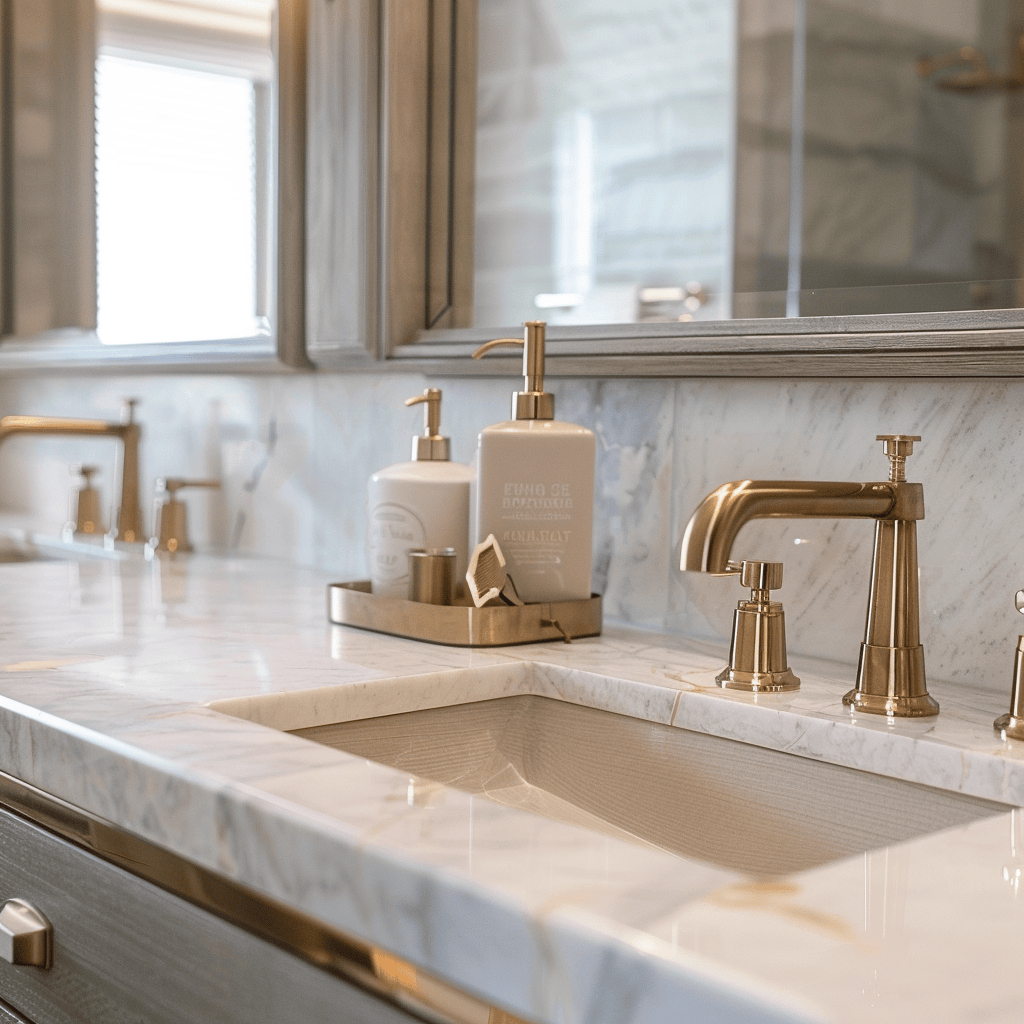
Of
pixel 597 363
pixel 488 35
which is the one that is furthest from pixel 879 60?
pixel 597 363

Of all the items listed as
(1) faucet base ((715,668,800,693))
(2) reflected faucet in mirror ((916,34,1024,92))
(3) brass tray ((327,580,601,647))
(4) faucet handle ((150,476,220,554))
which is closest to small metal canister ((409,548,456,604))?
(3) brass tray ((327,580,601,647))

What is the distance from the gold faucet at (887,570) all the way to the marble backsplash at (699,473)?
10 cm

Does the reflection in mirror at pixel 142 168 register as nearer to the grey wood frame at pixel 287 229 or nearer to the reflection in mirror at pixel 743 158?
the grey wood frame at pixel 287 229

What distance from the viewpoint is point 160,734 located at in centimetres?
64

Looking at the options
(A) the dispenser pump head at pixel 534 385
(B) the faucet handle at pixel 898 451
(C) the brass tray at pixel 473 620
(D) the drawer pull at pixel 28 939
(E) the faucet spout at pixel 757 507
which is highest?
(A) the dispenser pump head at pixel 534 385

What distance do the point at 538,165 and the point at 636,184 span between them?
0.29 metres

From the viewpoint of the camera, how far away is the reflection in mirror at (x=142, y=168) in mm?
1375

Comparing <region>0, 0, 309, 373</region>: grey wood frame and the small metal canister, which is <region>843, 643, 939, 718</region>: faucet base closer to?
the small metal canister

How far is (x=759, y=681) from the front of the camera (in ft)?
2.58

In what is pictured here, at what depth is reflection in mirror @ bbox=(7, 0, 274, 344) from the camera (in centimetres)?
138

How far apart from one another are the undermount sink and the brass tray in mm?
73

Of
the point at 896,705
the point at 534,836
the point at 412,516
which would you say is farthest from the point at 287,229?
the point at 534,836

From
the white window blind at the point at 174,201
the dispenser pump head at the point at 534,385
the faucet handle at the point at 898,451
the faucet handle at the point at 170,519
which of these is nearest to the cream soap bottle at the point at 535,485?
the dispenser pump head at the point at 534,385

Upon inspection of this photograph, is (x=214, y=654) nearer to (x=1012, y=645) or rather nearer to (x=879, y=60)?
(x=1012, y=645)
